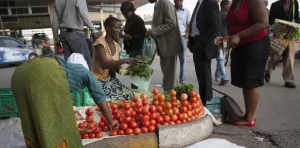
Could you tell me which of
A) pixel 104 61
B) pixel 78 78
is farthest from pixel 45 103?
pixel 104 61

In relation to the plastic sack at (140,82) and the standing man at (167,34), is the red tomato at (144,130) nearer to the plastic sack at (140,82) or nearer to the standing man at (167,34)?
the plastic sack at (140,82)

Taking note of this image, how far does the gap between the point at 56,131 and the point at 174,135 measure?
1.34m

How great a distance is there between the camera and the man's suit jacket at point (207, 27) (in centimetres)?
404

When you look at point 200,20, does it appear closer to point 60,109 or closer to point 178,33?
point 178,33

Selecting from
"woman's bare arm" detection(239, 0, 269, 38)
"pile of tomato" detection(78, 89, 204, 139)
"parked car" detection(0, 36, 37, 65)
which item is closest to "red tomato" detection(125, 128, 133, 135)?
"pile of tomato" detection(78, 89, 204, 139)

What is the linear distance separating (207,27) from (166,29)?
86cm

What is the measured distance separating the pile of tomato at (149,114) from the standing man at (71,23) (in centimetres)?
186

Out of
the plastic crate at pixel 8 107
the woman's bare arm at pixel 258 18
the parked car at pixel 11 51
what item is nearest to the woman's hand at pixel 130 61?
the woman's bare arm at pixel 258 18

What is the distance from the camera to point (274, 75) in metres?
7.58

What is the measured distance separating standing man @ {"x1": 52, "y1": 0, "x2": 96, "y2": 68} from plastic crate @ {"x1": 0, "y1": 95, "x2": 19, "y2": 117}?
43.8 inches

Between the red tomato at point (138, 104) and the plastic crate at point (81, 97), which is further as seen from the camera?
the plastic crate at point (81, 97)

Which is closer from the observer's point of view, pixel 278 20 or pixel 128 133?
pixel 128 133

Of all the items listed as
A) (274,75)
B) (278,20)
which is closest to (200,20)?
(278,20)

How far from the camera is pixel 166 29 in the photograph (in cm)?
477
